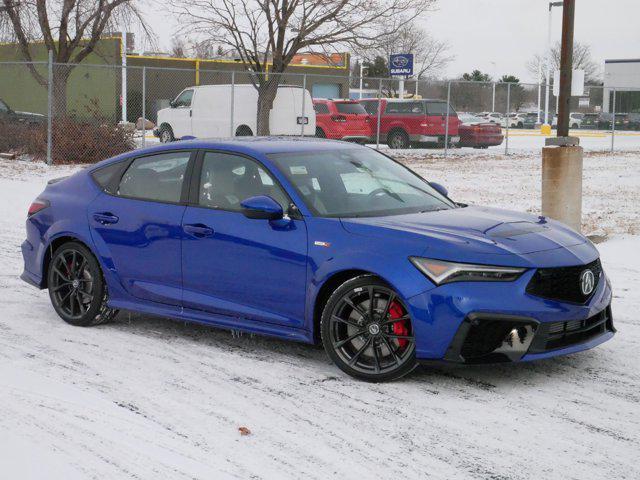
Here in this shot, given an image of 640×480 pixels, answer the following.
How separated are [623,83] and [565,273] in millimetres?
72346

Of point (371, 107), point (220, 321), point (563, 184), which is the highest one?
point (371, 107)

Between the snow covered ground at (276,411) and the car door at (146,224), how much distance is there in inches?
17.4

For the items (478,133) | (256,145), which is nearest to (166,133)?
(478,133)

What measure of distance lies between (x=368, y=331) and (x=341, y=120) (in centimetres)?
2530

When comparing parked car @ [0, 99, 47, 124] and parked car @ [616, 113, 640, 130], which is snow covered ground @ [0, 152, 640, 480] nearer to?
parked car @ [0, 99, 47, 124]

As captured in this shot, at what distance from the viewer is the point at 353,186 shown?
22.0ft

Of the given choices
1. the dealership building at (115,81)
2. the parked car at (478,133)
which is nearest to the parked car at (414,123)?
the parked car at (478,133)

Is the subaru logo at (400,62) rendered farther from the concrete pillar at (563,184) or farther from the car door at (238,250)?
the car door at (238,250)

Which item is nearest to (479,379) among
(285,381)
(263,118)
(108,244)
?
(285,381)

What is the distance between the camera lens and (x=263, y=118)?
28109 millimetres

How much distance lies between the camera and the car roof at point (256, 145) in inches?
268

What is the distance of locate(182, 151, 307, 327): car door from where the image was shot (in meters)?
6.20

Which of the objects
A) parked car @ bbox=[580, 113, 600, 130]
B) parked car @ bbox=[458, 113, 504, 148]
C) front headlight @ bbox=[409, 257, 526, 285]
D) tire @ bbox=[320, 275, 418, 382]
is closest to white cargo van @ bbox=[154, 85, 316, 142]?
parked car @ bbox=[458, 113, 504, 148]

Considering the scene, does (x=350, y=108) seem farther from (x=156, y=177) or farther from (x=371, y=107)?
(x=156, y=177)
